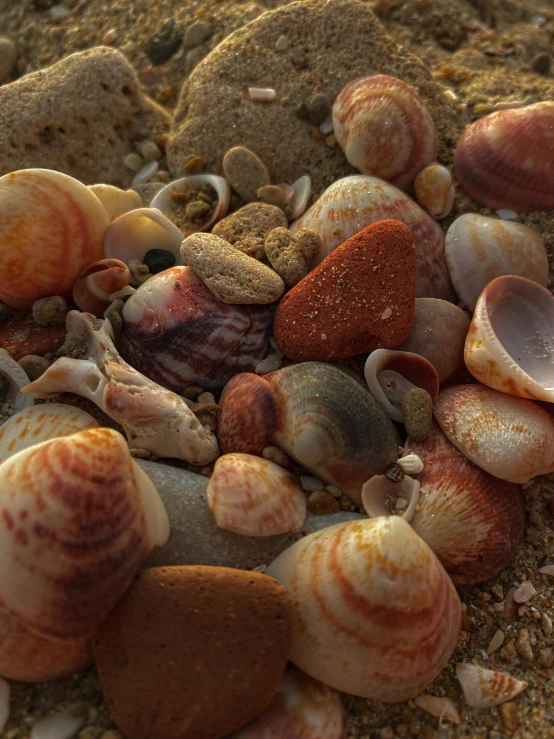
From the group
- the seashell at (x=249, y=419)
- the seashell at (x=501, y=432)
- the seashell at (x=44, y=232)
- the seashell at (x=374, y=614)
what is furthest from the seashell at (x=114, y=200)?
the seashell at (x=374, y=614)

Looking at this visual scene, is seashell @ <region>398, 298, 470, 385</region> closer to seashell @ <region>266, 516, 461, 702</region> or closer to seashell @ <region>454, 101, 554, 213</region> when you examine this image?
seashell @ <region>454, 101, 554, 213</region>

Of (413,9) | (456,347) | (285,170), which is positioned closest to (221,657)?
(456,347)

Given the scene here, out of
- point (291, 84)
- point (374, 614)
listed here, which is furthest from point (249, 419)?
point (291, 84)

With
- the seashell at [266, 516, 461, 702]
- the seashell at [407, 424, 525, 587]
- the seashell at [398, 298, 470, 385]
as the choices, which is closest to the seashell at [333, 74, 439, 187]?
the seashell at [398, 298, 470, 385]

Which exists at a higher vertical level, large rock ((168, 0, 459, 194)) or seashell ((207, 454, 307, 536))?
large rock ((168, 0, 459, 194))

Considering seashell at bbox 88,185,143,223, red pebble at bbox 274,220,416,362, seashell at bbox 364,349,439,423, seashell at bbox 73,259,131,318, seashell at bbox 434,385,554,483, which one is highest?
seashell at bbox 88,185,143,223

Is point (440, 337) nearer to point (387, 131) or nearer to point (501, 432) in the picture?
point (501, 432)

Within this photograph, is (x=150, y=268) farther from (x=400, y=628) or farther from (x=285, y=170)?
(x=400, y=628)
